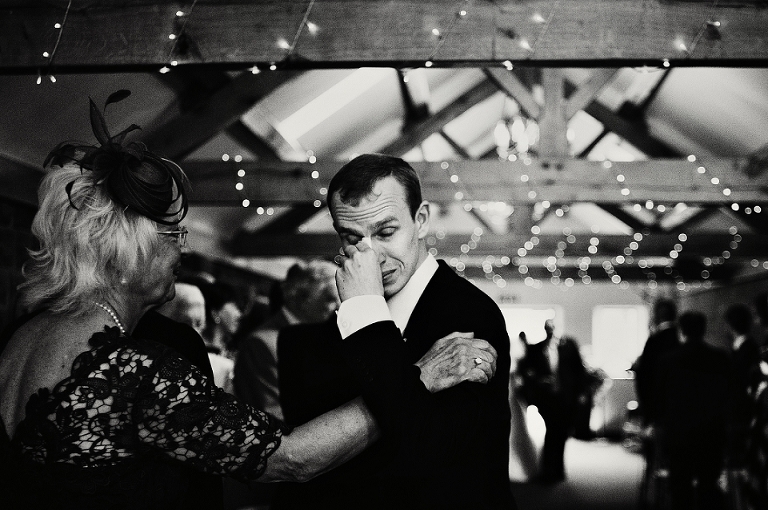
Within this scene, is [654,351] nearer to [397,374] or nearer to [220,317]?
[220,317]

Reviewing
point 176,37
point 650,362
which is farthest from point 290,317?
point 650,362

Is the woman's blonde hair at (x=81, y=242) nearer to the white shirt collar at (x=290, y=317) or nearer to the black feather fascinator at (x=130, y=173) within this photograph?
the black feather fascinator at (x=130, y=173)

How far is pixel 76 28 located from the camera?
11.8 ft

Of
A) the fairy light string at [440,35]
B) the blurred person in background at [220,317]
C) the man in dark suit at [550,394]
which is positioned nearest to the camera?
the fairy light string at [440,35]

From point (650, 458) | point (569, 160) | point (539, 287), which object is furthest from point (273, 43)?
point (539, 287)

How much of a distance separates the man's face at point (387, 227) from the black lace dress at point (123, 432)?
48 centimetres

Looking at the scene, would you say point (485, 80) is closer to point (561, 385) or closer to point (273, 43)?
point (561, 385)

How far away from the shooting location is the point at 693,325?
18.6ft

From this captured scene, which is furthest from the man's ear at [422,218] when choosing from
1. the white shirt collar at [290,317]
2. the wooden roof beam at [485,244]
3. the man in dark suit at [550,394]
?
the wooden roof beam at [485,244]

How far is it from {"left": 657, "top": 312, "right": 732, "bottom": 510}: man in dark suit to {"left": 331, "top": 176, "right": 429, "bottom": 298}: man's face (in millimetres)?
4301

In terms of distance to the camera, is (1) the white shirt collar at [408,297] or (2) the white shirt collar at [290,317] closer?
(1) the white shirt collar at [408,297]

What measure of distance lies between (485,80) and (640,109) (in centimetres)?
195

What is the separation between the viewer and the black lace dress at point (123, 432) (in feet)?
4.54

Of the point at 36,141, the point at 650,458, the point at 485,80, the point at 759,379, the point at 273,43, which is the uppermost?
the point at 485,80
